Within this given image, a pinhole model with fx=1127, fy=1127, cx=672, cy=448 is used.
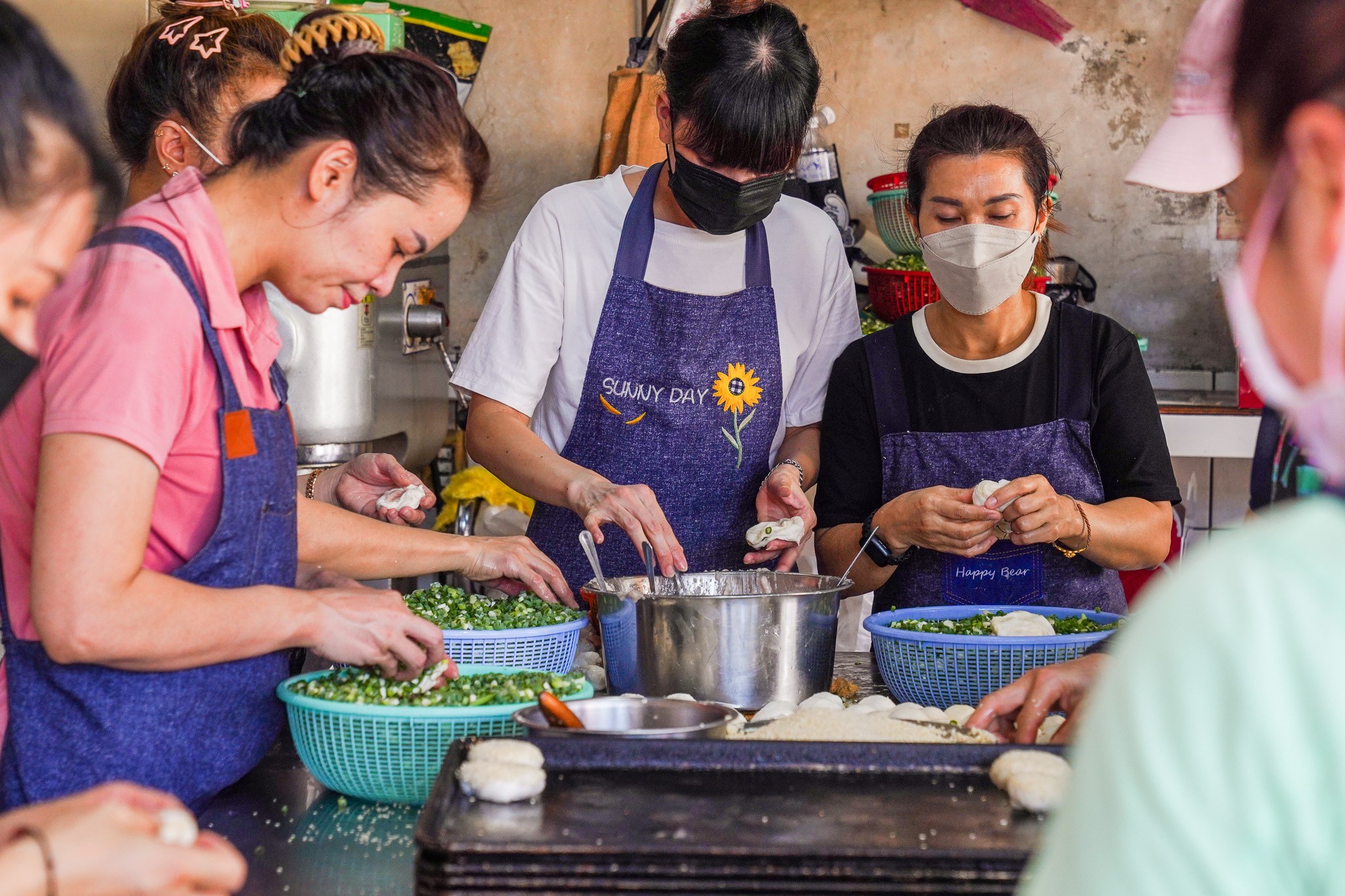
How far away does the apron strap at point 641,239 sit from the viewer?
2.59m

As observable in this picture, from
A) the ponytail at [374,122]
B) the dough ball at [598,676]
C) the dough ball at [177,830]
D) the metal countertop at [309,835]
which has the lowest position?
the dough ball at [598,676]

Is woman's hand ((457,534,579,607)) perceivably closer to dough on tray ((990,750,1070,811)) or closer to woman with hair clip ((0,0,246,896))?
dough on tray ((990,750,1070,811))

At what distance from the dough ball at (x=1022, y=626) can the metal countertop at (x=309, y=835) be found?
0.94 meters

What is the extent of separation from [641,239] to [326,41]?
103cm

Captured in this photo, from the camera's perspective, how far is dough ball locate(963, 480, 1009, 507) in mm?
2133

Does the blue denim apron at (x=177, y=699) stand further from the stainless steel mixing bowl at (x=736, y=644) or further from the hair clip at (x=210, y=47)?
the hair clip at (x=210, y=47)

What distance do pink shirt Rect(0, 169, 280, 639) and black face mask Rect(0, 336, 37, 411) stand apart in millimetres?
179

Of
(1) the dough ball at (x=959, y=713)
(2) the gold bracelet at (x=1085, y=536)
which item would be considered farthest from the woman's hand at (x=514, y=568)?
(2) the gold bracelet at (x=1085, y=536)

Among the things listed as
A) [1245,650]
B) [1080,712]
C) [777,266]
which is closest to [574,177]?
[777,266]

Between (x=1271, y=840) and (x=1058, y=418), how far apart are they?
2036 mm

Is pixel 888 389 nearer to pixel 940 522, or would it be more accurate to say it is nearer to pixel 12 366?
pixel 940 522

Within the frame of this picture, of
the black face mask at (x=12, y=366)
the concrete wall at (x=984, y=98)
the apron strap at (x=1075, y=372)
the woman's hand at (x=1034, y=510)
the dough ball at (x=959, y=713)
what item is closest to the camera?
the black face mask at (x=12, y=366)

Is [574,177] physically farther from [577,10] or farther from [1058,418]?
[1058,418]

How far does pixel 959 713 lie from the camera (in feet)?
5.44
